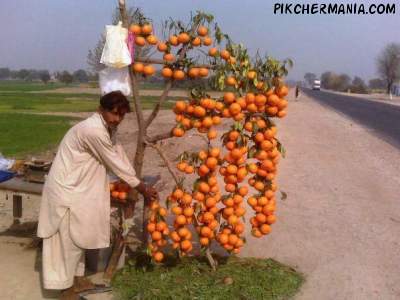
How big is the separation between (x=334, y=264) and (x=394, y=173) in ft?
18.5

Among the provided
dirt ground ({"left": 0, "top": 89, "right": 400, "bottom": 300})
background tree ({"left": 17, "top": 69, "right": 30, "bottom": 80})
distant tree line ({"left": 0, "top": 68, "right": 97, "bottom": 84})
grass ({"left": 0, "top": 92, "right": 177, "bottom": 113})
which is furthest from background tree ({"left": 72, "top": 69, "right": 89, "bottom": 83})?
dirt ground ({"left": 0, "top": 89, "right": 400, "bottom": 300})

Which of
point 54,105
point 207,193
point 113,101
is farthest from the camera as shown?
point 54,105

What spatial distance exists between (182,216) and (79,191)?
915 mm

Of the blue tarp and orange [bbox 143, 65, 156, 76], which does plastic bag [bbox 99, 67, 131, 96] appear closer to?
orange [bbox 143, 65, 156, 76]

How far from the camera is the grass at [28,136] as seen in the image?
1382 centimetres

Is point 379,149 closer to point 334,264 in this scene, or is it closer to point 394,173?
point 394,173

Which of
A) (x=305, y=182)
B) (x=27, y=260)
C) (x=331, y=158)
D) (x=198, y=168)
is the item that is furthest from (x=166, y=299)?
(x=331, y=158)

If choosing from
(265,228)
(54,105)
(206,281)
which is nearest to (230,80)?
(265,228)

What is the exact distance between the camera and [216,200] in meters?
4.43

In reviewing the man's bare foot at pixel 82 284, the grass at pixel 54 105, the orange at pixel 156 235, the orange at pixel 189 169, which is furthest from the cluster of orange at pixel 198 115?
the grass at pixel 54 105

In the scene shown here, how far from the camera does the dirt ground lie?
4.67m

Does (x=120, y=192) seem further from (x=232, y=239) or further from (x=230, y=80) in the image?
(x=230, y=80)

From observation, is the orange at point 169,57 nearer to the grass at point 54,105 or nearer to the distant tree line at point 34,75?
the grass at point 54,105

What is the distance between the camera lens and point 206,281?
4555mm
